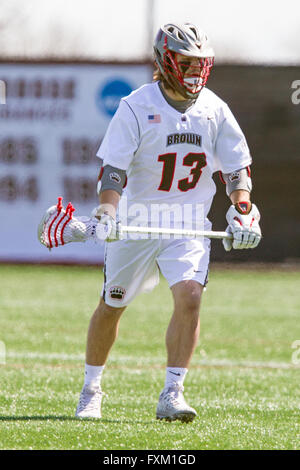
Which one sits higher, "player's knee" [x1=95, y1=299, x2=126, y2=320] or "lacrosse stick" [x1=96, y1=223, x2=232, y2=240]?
"lacrosse stick" [x1=96, y1=223, x2=232, y2=240]

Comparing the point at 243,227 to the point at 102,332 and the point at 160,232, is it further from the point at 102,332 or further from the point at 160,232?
the point at 102,332

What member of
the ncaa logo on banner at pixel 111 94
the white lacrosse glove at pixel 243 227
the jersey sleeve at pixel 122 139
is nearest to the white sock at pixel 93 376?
the white lacrosse glove at pixel 243 227

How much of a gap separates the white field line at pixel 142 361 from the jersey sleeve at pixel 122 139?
2.67 metres

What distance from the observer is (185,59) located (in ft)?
16.2

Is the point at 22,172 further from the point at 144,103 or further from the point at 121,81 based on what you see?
the point at 144,103

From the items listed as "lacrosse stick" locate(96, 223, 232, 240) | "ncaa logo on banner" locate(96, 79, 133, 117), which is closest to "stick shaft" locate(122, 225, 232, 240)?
"lacrosse stick" locate(96, 223, 232, 240)

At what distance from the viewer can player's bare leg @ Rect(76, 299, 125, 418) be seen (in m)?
5.05

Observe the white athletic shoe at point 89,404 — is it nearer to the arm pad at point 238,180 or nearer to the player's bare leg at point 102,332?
the player's bare leg at point 102,332

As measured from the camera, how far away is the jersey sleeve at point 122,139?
4859 mm

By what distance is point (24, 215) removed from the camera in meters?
16.2

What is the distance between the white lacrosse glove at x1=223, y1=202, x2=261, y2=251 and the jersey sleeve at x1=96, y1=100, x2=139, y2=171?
606 millimetres

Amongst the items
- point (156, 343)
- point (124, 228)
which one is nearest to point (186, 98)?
point (124, 228)

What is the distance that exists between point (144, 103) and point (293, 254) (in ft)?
37.8

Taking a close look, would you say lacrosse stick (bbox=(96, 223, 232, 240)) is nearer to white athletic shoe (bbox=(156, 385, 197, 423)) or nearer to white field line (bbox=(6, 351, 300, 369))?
white athletic shoe (bbox=(156, 385, 197, 423))
